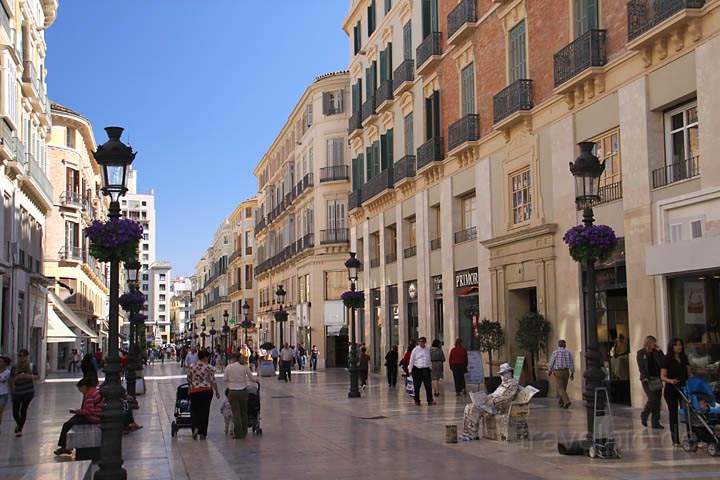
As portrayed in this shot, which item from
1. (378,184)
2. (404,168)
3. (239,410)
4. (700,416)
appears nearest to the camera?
(700,416)

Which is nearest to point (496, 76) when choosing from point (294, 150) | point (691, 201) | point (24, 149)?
point (691, 201)

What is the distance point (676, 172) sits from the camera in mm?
19016

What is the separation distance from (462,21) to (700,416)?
20.0 m

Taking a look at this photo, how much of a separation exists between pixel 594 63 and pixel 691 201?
4.78 metres

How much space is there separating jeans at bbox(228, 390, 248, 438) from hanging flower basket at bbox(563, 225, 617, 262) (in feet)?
21.7

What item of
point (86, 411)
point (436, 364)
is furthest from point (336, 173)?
point (86, 411)

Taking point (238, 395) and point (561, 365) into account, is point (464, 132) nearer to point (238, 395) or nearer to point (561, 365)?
point (561, 365)

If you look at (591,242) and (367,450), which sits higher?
(591,242)

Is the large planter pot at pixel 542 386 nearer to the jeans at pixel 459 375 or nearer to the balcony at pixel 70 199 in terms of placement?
the jeans at pixel 459 375

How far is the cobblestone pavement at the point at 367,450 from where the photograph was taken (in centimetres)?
1195

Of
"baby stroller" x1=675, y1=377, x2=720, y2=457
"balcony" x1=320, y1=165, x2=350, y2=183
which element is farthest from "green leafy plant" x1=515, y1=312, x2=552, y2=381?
"balcony" x1=320, y1=165, x2=350, y2=183

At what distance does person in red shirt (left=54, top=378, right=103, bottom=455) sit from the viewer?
44.3 feet

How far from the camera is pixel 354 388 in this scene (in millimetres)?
26594

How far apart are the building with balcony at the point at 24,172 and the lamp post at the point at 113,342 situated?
71.5 ft
